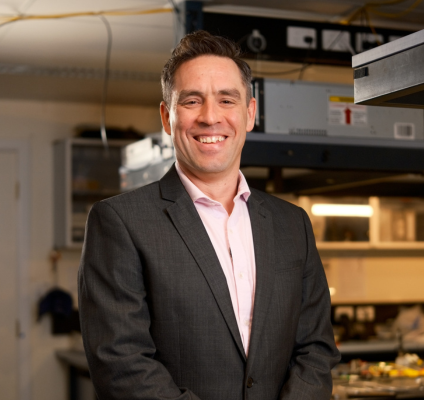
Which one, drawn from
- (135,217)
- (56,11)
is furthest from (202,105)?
(56,11)

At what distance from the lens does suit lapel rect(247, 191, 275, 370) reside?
160 cm

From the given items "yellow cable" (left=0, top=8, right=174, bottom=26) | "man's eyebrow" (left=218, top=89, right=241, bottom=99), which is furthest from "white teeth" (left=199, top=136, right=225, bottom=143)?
"yellow cable" (left=0, top=8, right=174, bottom=26)

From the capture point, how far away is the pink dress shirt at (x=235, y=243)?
1631 millimetres

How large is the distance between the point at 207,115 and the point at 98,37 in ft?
7.47

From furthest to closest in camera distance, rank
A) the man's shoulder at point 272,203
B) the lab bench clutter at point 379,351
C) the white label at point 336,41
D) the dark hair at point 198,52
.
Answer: the white label at point 336,41 → the lab bench clutter at point 379,351 → the man's shoulder at point 272,203 → the dark hair at point 198,52

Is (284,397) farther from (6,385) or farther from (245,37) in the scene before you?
(6,385)

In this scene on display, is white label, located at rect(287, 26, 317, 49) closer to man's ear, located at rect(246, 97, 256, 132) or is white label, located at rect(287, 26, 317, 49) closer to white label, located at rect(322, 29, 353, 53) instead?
white label, located at rect(322, 29, 353, 53)

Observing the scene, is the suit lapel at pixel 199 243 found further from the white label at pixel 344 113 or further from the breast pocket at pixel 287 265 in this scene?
the white label at pixel 344 113

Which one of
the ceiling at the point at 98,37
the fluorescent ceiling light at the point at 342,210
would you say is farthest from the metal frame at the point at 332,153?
the fluorescent ceiling light at the point at 342,210

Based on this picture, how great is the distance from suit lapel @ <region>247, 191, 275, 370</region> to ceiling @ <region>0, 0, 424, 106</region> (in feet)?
5.08

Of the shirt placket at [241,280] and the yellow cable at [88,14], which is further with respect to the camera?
the yellow cable at [88,14]

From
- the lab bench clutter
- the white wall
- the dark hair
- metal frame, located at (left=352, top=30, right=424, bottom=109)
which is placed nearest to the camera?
metal frame, located at (left=352, top=30, right=424, bottom=109)

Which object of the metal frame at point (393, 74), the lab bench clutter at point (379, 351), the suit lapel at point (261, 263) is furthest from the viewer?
the lab bench clutter at point (379, 351)

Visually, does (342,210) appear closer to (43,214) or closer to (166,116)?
(43,214)
